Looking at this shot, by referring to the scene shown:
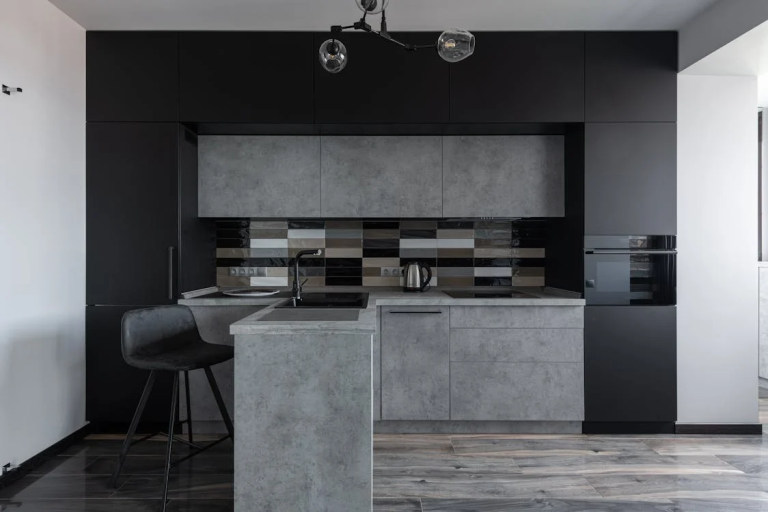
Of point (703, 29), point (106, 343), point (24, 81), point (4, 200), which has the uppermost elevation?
point (703, 29)

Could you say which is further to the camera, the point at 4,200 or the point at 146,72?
the point at 146,72

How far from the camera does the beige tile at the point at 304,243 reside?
4074 mm

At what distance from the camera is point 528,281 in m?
4.12

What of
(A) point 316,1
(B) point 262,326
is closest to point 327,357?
(B) point 262,326

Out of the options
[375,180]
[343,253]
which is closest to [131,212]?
[343,253]

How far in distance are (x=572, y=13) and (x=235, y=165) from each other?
2416 mm

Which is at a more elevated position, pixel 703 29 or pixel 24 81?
pixel 703 29

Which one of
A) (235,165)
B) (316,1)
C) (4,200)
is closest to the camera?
(4,200)

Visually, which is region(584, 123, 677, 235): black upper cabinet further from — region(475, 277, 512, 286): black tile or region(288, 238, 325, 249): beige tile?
region(288, 238, 325, 249): beige tile

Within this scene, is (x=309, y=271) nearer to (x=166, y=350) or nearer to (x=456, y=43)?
(x=166, y=350)

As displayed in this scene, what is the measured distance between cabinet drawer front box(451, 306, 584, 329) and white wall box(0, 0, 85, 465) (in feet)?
7.98

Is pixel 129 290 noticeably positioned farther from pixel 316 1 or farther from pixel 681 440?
pixel 681 440

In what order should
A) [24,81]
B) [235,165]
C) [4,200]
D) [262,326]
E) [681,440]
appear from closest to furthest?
[262,326], [4,200], [24,81], [681,440], [235,165]

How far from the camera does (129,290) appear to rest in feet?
11.1
